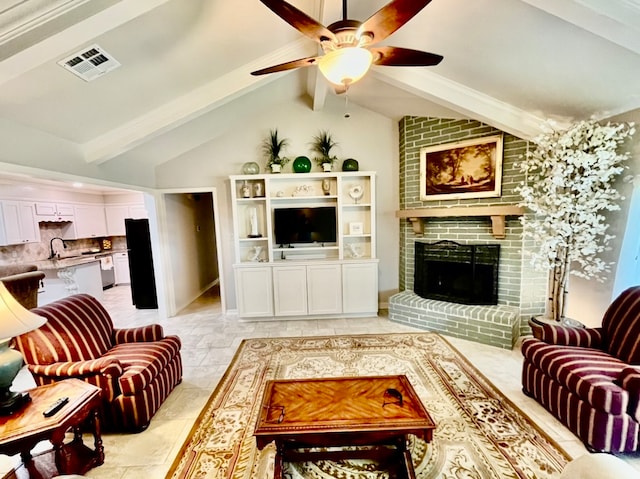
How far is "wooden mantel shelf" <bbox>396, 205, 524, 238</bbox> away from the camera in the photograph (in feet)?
11.1

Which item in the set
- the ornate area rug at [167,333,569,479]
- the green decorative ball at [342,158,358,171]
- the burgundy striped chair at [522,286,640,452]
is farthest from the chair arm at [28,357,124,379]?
the green decorative ball at [342,158,358,171]

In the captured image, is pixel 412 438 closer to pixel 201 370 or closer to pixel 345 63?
pixel 201 370

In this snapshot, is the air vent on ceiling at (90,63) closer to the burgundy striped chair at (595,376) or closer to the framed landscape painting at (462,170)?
the framed landscape painting at (462,170)

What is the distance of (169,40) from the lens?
228cm

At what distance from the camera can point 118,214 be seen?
24.3 ft

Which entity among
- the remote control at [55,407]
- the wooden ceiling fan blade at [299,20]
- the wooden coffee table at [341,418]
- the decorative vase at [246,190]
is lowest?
the wooden coffee table at [341,418]

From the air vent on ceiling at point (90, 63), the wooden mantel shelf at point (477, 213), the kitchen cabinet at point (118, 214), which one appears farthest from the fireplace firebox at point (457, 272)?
the kitchen cabinet at point (118, 214)

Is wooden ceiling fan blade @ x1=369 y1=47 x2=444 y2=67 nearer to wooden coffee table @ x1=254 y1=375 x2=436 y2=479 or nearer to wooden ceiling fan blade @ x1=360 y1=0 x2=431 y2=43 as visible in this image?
wooden ceiling fan blade @ x1=360 y1=0 x2=431 y2=43

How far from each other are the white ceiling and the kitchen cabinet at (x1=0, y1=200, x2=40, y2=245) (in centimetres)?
352

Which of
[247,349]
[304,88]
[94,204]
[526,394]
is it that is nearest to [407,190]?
[304,88]

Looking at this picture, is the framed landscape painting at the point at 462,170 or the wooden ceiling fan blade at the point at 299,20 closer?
the wooden ceiling fan blade at the point at 299,20

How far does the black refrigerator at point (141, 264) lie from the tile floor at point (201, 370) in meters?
0.24

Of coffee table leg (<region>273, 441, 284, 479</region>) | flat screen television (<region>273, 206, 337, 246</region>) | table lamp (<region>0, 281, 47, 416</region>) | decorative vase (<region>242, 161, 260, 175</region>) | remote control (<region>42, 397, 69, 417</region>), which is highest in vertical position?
decorative vase (<region>242, 161, 260, 175</region>)

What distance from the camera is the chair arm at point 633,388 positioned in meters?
1.70
